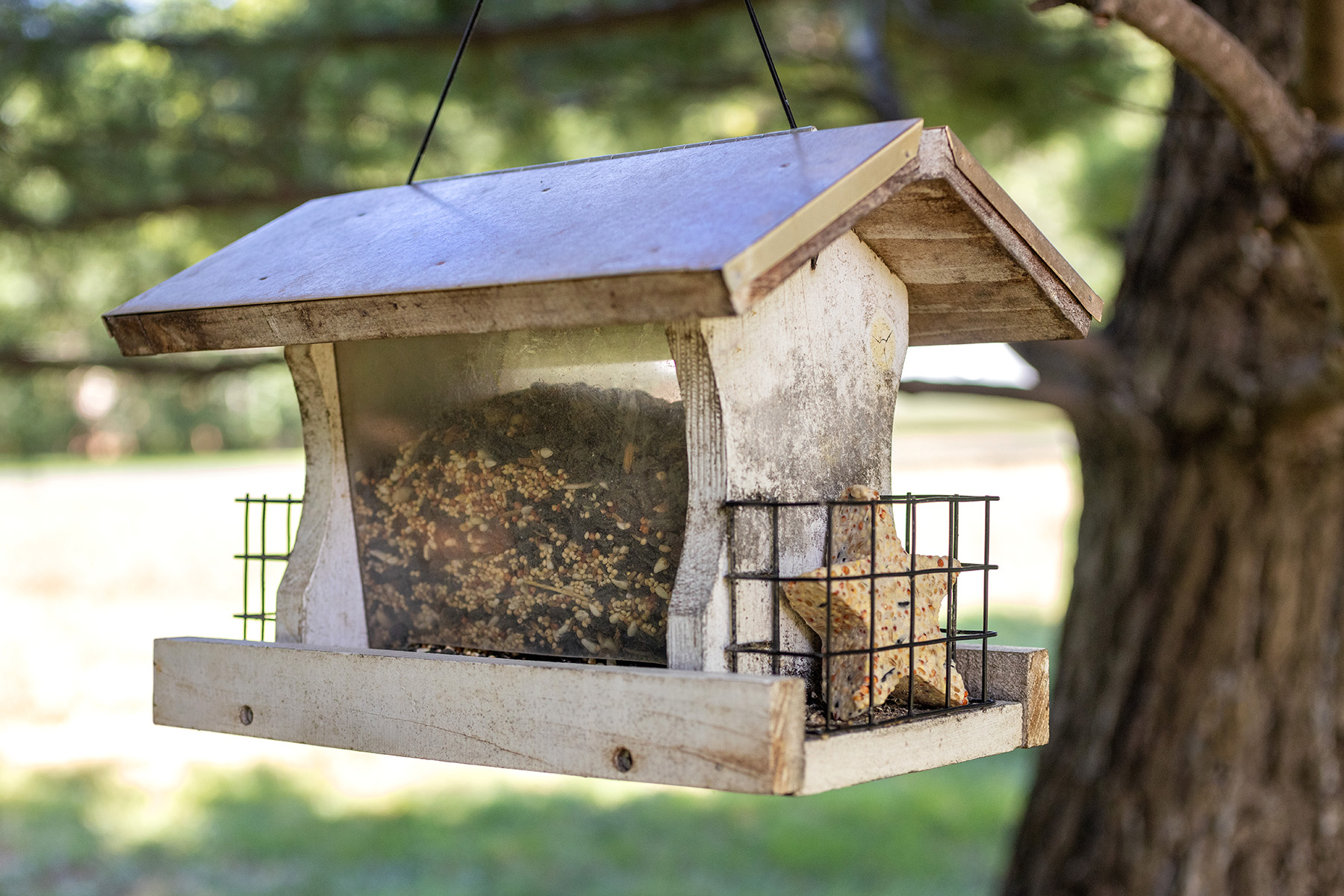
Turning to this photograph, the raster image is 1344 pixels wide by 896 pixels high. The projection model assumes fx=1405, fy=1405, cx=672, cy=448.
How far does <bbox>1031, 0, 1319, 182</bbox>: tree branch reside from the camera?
1.65 meters

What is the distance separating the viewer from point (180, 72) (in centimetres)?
393

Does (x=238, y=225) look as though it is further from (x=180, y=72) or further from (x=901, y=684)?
(x=901, y=684)

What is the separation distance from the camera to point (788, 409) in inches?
63.5

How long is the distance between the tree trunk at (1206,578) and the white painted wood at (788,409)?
4.35 feet

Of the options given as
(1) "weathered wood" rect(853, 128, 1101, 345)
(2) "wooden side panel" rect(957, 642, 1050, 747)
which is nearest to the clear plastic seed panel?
(1) "weathered wood" rect(853, 128, 1101, 345)

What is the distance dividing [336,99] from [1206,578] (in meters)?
2.69

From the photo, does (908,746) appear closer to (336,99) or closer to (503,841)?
(336,99)

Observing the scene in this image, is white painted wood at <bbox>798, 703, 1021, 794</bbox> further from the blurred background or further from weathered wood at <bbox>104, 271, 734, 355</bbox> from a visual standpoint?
the blurred background

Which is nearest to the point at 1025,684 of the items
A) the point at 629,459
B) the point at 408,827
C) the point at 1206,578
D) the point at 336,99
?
the point at 629,459

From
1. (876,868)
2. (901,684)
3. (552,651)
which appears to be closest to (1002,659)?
(901,684)

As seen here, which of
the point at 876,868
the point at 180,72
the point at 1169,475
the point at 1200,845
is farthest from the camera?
the point at 876,868

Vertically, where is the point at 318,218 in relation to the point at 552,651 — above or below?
above

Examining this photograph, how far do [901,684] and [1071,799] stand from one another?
1720 millimetres

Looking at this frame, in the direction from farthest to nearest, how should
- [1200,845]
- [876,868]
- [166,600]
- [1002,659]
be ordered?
[166,600] < [876,868] < [1200,845] < [1002,659]
